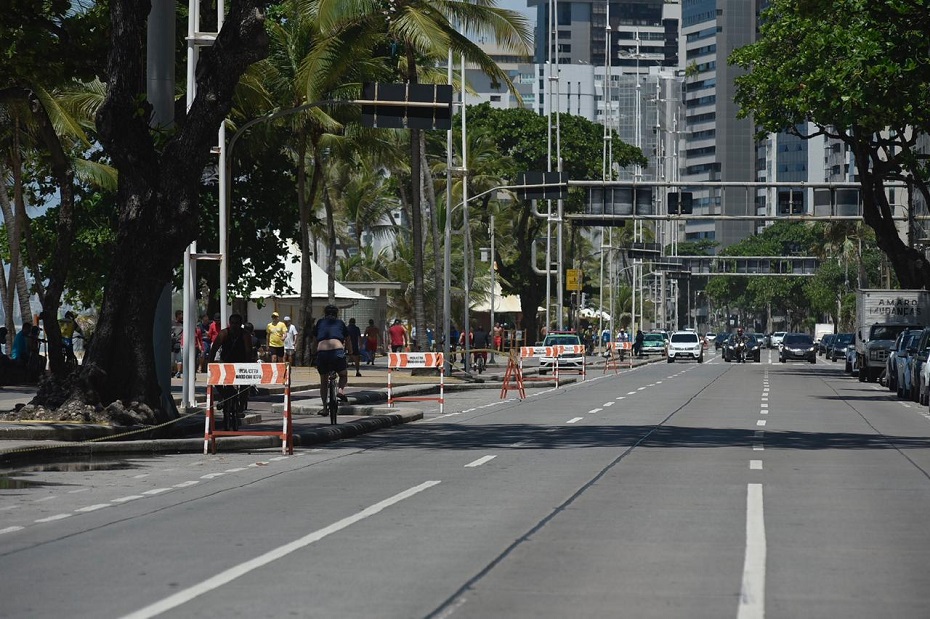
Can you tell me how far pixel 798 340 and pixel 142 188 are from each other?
220 ft

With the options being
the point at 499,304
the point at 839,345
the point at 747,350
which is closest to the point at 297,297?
the point at 747,350

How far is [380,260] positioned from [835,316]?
75.3 m

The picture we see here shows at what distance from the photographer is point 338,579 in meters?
9.52

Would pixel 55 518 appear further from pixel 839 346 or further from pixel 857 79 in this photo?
pixel 839 346

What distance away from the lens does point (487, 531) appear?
39.1 ft

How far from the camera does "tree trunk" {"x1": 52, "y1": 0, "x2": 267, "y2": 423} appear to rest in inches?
878

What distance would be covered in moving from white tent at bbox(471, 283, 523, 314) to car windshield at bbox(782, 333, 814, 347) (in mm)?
16419

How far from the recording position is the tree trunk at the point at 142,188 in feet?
73.2

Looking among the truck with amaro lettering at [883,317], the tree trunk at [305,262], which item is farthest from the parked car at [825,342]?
the tree trunk at [305,262]

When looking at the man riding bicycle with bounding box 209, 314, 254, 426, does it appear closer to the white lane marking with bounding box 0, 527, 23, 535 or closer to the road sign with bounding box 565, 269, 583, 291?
the white lane marking with bounding box 0, 527, 23, 535

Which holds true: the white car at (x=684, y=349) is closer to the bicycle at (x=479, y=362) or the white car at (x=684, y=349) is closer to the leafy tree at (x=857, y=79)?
the bicycle at (x=479, y=362)

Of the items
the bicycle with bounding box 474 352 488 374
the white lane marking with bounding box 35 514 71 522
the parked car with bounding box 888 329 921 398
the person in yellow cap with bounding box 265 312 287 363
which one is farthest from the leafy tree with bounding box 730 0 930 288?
the white lane marking with bounding box 35 514 71 522

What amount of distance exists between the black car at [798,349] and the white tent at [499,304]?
16549mm

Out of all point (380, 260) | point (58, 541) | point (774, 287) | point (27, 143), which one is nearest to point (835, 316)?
point (774, 287)
